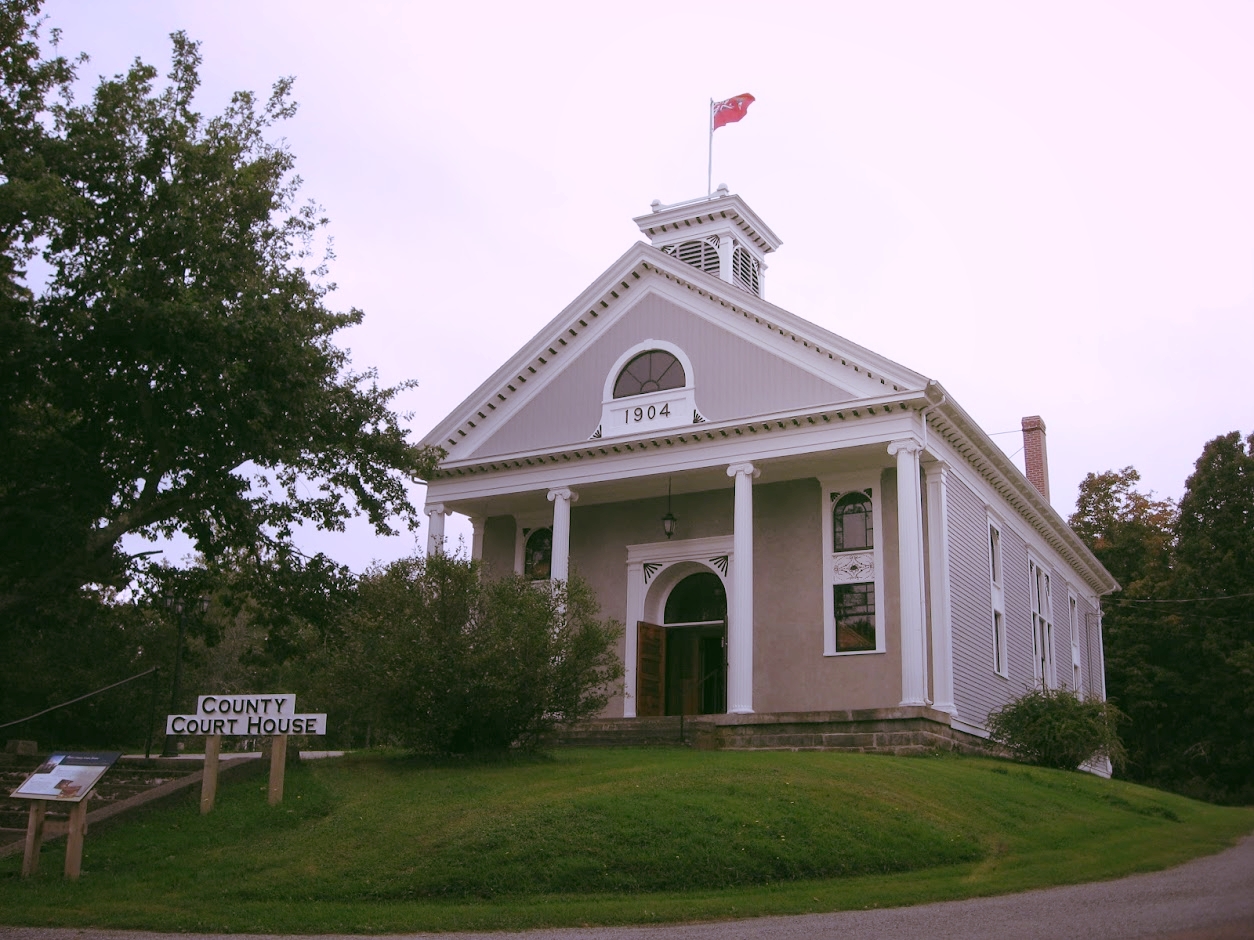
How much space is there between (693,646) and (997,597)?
6.69 metres

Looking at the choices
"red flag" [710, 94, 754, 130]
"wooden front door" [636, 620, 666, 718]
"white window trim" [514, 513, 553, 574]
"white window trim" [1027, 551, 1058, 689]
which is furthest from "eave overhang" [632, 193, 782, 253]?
"white window trim" [1027, 551, 1058, 689]

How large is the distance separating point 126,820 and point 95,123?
9573 millimetres

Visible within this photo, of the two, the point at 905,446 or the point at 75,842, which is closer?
the point at 75,842

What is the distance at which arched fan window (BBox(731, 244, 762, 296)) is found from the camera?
29312 mm

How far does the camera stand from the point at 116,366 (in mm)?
17891

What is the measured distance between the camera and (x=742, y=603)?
23.1 m

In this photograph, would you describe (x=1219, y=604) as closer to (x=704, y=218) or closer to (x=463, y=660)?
(x=704, y=218)

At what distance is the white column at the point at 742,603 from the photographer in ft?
73.0

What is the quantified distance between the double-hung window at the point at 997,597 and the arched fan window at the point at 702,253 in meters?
8.55

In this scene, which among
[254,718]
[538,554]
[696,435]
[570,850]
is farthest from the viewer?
[538,554]

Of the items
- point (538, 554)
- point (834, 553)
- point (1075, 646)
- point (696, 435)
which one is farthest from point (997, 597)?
point (538, 554)

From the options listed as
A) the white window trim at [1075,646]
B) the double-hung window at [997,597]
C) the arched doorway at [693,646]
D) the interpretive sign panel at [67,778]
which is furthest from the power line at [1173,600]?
the interpretive sign panel at [67,778]

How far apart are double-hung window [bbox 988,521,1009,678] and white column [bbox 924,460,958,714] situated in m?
3.60

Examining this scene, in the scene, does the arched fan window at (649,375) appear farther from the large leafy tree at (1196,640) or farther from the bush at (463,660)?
the large leafy tree at (1196,640)
